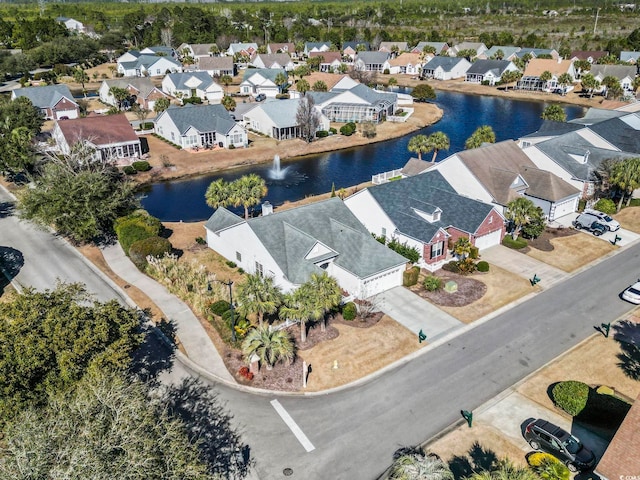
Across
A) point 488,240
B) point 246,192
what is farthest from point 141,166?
point 488,240

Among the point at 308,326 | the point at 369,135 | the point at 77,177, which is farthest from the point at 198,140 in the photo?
the point at 308,326

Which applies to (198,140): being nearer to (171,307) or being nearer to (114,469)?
(171,307)

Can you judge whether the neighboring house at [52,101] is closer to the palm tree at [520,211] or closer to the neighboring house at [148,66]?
the neighboring house at [148,66]

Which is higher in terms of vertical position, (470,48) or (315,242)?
(470,48)

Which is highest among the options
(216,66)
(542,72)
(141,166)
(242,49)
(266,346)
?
(242,49)

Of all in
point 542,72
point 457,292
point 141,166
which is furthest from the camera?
point 542,72

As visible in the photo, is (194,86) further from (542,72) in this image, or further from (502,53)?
(502,53)

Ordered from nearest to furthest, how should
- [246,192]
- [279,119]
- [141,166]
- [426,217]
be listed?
[426,217] → [246,192] → [141,166] → [279,119]
